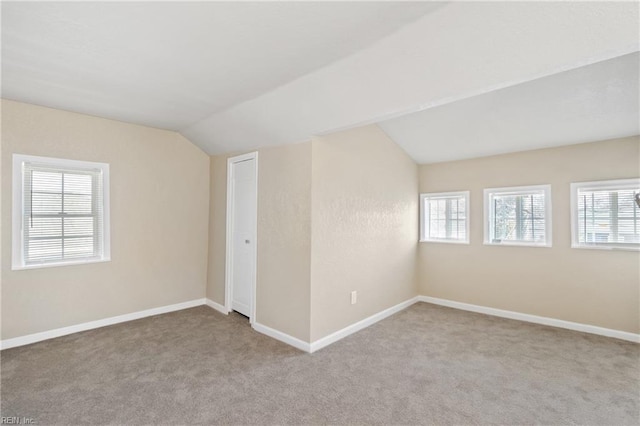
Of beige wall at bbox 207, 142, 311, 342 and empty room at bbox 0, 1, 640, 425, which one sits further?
beige wall at bbox 207, 142, 311, 342

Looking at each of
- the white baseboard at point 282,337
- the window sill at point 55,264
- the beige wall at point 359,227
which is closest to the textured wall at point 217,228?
the white baseboard at point 282,337

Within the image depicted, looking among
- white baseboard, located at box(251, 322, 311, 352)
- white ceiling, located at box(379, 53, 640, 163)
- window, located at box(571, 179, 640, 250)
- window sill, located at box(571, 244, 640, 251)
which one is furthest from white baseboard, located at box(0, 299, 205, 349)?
window, located at box(571, 179, 640, 250)

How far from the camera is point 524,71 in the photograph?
1.72 meters

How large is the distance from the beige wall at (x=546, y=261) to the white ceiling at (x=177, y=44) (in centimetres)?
318

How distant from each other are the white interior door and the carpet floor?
480 mm

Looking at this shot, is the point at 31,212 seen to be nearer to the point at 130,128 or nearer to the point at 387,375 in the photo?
the point at 130,128

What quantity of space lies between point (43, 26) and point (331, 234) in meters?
2.67

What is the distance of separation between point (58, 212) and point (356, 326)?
3.61 metres

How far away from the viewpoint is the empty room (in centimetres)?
179

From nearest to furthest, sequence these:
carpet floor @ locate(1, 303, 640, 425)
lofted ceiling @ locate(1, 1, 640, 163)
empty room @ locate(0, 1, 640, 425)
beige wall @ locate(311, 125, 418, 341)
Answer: lofted ceiling @ locate(1, 1, 640, 163), empty room @ locate(0, 1, 640, 425), carpet floor @ locate(1, 303, 640, 425), beige wall @ locate(311, 125, 418, 341)

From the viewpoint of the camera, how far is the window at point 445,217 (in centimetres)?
446

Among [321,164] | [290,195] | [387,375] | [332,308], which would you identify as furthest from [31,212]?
[387,375]

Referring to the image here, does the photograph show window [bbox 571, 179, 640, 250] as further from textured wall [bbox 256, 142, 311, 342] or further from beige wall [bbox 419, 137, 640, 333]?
textured wall [bbox 256, 142, 311, 342]

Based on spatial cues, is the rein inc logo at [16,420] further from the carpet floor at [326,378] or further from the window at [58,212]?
the window at [58,212]
